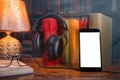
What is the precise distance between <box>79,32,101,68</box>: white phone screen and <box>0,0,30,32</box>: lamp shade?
0.36 meters

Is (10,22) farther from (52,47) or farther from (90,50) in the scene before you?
(90,50)

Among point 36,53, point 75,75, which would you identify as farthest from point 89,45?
point 36,53

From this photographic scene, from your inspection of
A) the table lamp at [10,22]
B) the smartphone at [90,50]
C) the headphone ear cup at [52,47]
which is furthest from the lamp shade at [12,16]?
the smartphone at [90,50]

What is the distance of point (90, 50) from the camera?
914 mm

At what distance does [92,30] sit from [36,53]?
39cm

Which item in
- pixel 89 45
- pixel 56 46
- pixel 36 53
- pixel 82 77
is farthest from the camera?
pixel 36 53

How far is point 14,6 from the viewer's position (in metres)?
1.14

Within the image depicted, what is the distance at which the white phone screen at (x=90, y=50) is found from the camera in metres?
0.90

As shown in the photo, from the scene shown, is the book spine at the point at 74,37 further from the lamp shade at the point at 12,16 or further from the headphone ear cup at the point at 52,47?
the lamp shade at the point at 12,16

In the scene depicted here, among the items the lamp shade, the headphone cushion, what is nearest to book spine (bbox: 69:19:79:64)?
the headphone cushion

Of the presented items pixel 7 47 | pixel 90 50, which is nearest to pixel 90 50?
pixel 90 50

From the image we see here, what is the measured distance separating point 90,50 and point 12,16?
0.42m

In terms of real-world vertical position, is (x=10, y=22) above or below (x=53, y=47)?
above

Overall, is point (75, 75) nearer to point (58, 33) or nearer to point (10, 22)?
point (58, 33)
